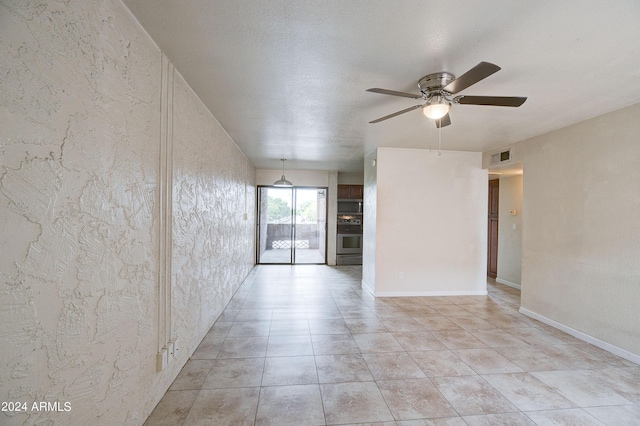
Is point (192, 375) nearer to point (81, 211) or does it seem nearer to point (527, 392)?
point (81, 211)

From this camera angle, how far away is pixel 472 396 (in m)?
2.01

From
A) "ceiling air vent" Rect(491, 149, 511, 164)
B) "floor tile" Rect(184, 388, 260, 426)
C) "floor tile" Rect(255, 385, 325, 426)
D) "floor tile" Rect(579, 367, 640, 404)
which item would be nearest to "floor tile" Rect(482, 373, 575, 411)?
"floor tile" Rect(579, 367, 640, 404)

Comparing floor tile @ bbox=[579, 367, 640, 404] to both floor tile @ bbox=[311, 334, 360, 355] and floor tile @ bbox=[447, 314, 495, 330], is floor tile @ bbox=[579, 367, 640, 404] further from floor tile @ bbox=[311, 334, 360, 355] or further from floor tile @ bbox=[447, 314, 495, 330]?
floor tile @ bbox=[311, 334, 360, 355]

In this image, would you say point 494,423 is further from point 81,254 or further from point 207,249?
point 207,249

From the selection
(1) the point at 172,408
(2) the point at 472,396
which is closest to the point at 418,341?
(2) the point at 472,396

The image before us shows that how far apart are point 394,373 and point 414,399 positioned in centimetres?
32

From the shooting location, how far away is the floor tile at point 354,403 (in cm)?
177

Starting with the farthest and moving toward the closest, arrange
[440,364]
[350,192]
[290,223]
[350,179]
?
[350,179] < [350,192] < [290,223] < [440,364]

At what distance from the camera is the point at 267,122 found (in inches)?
126

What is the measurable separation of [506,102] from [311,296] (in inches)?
143

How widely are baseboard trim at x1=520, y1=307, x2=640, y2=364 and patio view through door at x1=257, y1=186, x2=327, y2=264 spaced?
4668 mm

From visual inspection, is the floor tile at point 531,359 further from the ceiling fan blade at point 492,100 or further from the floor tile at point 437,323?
the ceiling fan blade at point 492,100

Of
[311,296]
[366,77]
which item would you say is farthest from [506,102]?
[311,296]

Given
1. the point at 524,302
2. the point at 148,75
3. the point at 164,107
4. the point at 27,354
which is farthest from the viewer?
the point at 524,302
